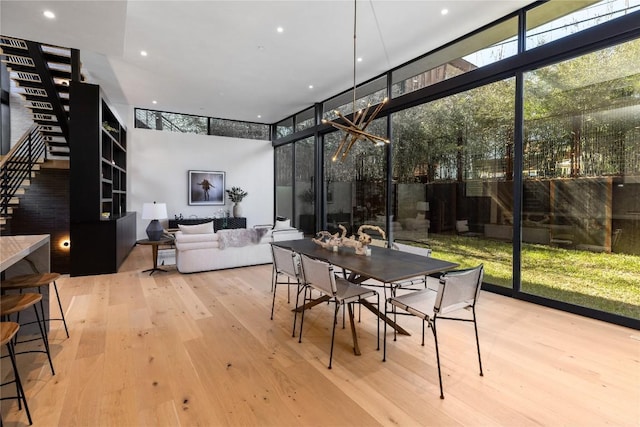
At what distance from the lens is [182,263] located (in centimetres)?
529

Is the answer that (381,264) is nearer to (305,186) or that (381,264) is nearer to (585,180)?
(585,180)

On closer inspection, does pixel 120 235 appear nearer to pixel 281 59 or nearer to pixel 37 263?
pixel 37 263

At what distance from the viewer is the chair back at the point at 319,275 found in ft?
8.28

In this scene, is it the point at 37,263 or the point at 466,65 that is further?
the point at 466,65

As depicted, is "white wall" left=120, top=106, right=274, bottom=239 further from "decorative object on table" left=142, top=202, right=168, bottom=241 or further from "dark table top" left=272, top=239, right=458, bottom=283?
"dark table top" left=272, top=239, right=458, bottom=283

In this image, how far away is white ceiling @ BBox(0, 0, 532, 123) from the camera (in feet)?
12.1

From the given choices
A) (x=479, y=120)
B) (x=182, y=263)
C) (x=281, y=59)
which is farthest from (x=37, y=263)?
(x=479, y=120)

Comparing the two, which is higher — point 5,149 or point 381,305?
point 5,149

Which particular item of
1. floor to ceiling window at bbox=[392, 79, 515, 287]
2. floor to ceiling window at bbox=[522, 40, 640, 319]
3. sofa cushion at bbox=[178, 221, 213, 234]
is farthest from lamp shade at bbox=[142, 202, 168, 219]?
floor to ceiling window at bbox=[522, 40, 640, 319]

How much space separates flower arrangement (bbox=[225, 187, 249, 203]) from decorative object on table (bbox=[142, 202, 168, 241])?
13.5 ft

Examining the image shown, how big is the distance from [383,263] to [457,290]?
0.67 meters

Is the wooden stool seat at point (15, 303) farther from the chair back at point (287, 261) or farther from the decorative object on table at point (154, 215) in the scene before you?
the decorative object on table at point (154, 215)

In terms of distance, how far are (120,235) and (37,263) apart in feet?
10.3

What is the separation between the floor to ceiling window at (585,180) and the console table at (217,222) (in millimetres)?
7491
